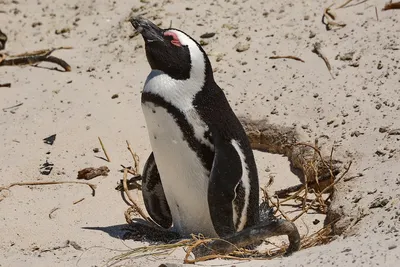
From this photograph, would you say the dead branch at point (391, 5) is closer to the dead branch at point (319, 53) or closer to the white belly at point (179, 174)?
Answer: the dead branch at point (319, 53)

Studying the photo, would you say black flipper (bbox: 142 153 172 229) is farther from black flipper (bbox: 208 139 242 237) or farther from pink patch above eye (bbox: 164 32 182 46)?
pink patch above eye (bbox: 164 32 182 46)

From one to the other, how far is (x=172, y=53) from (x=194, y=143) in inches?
14.6

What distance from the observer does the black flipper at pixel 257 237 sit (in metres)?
3.25

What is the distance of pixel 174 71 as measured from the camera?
3662 mm

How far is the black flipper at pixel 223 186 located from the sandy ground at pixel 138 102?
8.0 inches

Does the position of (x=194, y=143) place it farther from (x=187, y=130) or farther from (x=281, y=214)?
(x=281, y=214)

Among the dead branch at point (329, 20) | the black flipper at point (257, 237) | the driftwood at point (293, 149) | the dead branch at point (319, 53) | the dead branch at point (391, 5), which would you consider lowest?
the driftwood at point (293, 149)

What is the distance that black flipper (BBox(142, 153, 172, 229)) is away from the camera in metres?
3.99

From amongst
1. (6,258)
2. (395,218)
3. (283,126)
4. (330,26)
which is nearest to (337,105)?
(283,126)

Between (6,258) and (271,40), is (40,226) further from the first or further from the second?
(271,40)

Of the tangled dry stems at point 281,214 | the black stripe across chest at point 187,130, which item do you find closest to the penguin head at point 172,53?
the black stripe across chest at point 187,130

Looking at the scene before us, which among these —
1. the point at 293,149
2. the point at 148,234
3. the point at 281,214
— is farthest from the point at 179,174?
the point at 293,149

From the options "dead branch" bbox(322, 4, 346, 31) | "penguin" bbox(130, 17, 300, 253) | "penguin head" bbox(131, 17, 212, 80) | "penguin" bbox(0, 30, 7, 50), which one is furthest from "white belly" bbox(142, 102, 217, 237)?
"penguin" bbox(0, 30, 7, 50)

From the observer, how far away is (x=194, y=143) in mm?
3604
